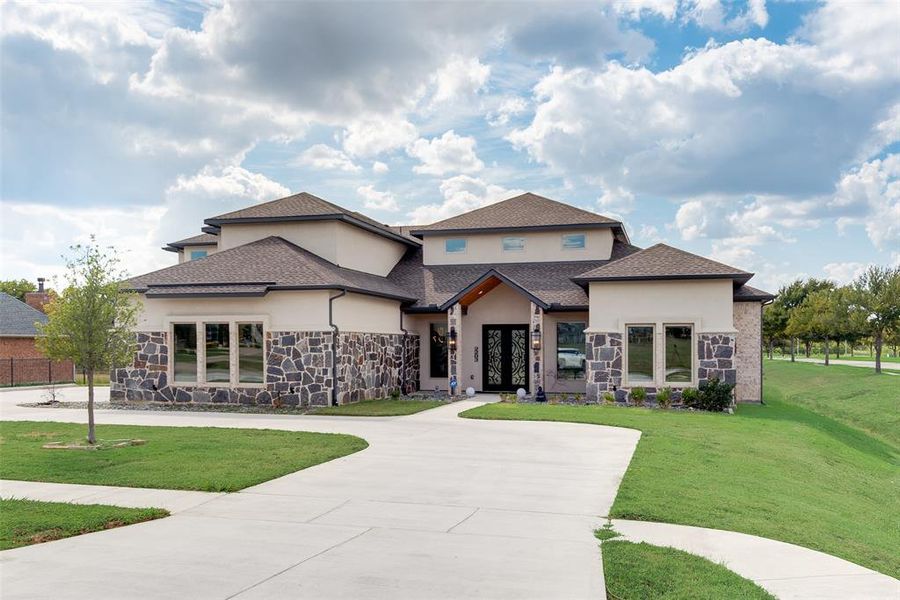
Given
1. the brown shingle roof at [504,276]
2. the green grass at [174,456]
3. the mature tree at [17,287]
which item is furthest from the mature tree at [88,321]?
the mature tree at [17,287]

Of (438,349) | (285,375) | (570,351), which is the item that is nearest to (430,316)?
(438,349)

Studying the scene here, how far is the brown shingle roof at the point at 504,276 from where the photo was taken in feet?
81.7

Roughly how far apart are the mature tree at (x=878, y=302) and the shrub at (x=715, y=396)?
2456cm

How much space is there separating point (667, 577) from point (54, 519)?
676cm

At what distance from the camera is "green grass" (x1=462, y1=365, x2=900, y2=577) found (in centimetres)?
897

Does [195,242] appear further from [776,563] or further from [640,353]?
[776,563]

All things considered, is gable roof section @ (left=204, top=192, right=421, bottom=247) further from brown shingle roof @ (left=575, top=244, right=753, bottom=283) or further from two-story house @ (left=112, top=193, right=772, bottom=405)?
brown shingle roof @ (left=575, top=244, right=753, bottom=283)

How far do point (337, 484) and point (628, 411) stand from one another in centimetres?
1168

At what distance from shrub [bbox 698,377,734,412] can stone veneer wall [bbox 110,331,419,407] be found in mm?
10112

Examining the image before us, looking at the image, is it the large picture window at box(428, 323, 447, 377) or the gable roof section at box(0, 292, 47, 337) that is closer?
the large picture window at box(428, 323, 447, 377)

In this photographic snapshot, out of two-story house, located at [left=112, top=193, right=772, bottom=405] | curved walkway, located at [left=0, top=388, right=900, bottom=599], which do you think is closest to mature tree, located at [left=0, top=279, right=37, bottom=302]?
two-story house, located at [left=112, top=193, right=772, bottom=405]

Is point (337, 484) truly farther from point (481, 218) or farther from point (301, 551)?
point (481, 218)

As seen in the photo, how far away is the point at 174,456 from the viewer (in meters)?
12.7

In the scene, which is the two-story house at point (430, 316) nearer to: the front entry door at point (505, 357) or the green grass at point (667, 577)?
the front entry door at point (505, 357)
